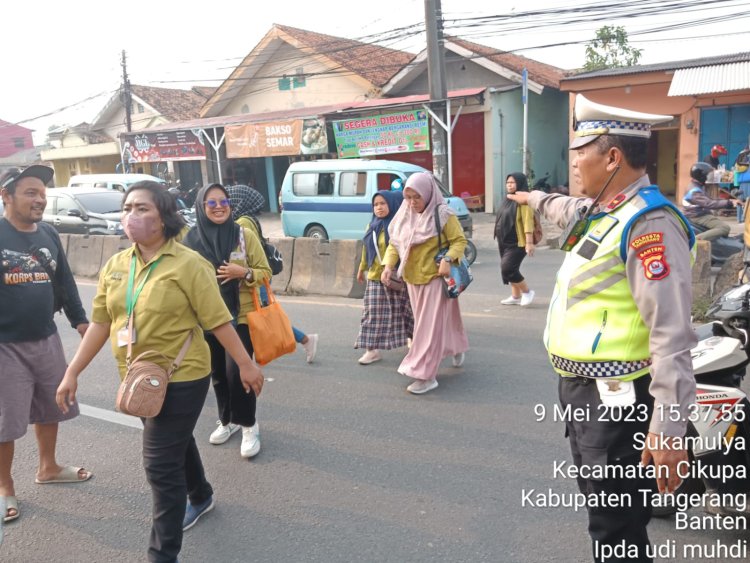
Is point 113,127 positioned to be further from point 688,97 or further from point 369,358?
point 369,358

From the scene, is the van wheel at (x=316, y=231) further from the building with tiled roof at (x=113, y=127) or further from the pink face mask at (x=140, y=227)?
the building with tiled roof at (x=113, y=127)

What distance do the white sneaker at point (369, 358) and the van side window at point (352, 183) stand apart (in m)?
7.78

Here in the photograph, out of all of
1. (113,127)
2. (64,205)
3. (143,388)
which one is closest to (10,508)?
(143,388)

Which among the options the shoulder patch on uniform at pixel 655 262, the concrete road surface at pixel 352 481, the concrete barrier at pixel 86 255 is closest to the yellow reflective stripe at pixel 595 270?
the shoulder patch on uniform at pixel 655 262

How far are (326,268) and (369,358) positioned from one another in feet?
12.0

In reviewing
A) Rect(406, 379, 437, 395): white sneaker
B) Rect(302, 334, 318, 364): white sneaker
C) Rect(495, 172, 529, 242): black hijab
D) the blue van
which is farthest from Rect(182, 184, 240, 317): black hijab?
the blue van

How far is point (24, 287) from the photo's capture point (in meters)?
3.52

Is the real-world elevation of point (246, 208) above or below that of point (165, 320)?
above

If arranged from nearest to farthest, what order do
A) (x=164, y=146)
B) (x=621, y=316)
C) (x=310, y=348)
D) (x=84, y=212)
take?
(x=621, y=316)
(x=310, y=348)
(x=84, y=212)
(x=164, y=146)

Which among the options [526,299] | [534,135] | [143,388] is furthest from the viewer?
[534,135]

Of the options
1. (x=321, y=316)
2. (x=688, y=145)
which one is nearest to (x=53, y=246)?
(x=321, y=316)

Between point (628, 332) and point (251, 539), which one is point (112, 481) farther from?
point (628, 332)

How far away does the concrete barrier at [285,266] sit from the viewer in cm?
955

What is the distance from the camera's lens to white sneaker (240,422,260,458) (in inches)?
159
